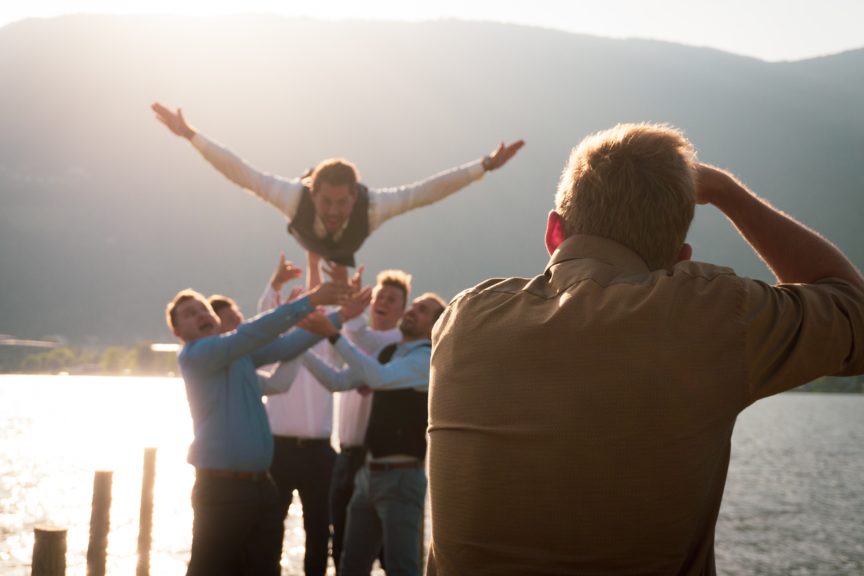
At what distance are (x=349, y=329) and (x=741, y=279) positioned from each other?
20.4 feet

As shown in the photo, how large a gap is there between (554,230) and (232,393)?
13.5ft

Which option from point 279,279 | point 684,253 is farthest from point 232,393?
point 684,253

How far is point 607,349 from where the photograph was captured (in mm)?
1753

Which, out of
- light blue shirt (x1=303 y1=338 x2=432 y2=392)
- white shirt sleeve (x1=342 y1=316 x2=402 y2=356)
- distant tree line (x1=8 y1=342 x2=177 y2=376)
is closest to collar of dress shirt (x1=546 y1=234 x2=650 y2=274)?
light blue shirt (x1=303 y1=338 x2=432 y2=392)

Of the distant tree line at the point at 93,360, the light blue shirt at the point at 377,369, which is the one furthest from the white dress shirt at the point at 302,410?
the distant tree line at the point at 93,360

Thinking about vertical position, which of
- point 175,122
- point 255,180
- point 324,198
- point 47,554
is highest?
point 175,122

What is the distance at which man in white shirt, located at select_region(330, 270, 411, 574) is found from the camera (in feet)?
25.1

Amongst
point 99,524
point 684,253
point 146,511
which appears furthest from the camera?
point 146,511

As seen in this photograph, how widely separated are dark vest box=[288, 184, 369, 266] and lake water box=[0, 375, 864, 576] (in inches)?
225

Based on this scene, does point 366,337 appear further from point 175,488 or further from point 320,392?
point 175,488

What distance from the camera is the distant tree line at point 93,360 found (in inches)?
6423

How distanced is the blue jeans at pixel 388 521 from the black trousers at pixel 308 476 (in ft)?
3.53

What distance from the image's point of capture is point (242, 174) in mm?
6812

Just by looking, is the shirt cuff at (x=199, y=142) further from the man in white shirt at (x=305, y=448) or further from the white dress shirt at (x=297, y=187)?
the man in white shirt at (x=305, y=448)
